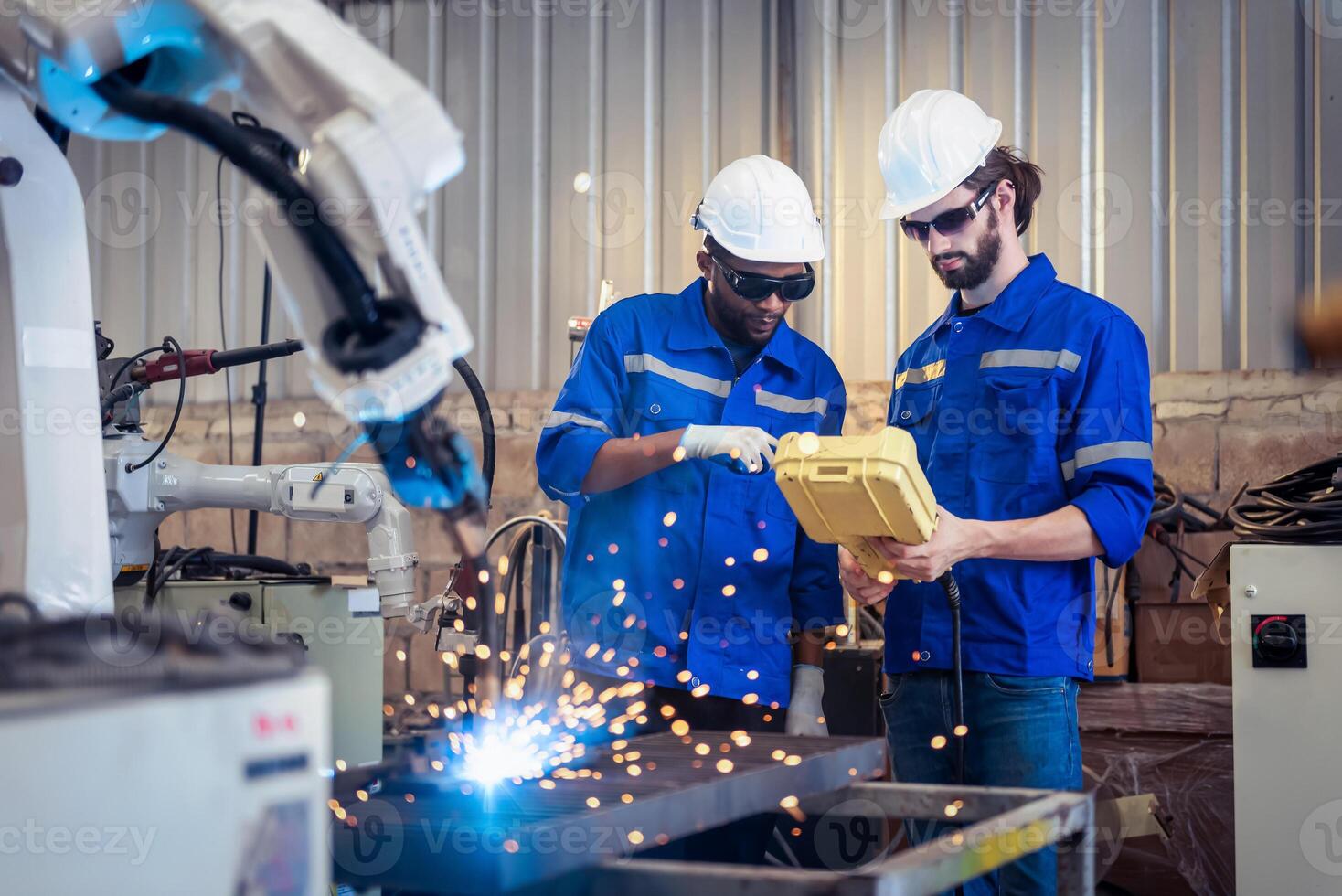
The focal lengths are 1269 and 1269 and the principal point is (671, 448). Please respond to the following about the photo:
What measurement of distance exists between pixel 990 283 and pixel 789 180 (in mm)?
449

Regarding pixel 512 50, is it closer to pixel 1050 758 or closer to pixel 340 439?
pixel 340 439

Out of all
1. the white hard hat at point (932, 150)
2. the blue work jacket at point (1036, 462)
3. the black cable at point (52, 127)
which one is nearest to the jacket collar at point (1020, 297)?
the blue work jacket at point (1036, 462)

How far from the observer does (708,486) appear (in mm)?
2342

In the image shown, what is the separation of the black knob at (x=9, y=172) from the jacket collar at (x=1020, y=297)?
5.06 ft

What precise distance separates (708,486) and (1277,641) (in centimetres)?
120

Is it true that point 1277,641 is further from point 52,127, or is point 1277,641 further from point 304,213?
point 52,127

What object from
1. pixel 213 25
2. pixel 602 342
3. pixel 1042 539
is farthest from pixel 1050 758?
pixel 213 25

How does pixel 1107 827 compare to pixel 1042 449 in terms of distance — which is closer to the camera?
pixel 1042 449

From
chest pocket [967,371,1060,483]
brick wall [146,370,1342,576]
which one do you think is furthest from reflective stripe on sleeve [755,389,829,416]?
brick wall [146,370,1342,576]

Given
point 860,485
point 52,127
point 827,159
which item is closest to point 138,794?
point 52,127

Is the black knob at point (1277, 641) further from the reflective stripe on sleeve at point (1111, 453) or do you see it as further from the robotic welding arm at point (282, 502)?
the robotic welding arm at point (282, 502)

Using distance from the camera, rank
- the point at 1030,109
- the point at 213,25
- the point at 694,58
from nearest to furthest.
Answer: the point at 213,25
the point at 1030,109
the point at 694,58

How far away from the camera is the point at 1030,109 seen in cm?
427

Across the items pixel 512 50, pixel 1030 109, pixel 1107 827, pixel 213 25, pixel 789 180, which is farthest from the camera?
pixel 512 50
